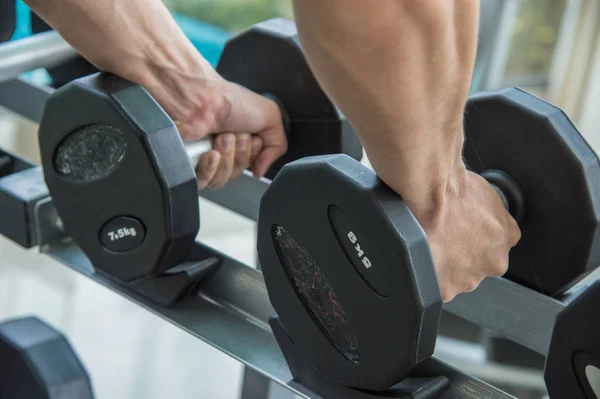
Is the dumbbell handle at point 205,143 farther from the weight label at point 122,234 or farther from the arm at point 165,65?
the weight label at point 122,234

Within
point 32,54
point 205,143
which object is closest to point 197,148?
point 205,143

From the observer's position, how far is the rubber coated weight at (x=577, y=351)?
714mm

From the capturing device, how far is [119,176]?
0.93m

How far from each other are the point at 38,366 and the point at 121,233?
0.32m

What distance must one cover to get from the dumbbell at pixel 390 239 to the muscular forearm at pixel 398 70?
0.05 meters

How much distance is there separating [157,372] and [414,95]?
1276 millimetres

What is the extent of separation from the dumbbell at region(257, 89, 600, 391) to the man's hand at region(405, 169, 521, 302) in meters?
0.04

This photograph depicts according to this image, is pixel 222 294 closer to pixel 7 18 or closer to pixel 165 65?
pixel 165 65

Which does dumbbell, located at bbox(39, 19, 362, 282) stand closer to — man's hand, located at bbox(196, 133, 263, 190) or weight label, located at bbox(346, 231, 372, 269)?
man's hand, located at bbox(196, 133, 263, 190)

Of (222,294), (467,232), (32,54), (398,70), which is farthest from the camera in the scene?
(32,54)

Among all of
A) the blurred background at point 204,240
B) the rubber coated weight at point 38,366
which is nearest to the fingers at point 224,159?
the blurred background at point 204,240

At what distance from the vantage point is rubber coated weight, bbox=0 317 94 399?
45.2 inches

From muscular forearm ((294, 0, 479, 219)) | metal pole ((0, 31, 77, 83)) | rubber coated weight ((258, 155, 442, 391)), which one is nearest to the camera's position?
muscular forearm ((294, 0, 479, 219))

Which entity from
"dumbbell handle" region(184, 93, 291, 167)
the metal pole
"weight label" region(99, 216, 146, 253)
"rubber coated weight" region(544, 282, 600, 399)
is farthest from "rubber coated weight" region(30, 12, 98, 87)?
"rubber coated weight" region(544, 282, 600, 399)
